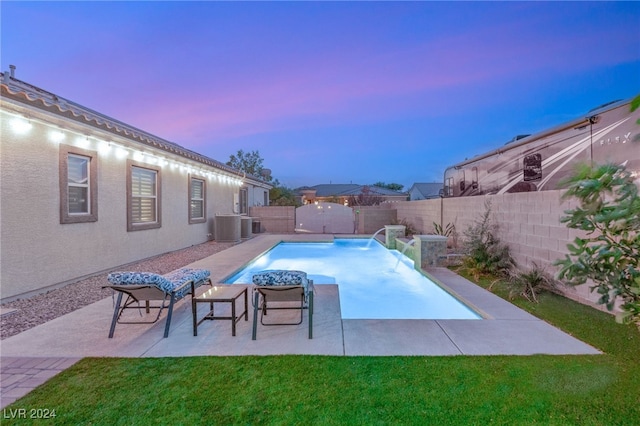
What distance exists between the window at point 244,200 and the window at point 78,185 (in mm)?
11415

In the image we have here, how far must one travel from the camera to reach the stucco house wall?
5.12m

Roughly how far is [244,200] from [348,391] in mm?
17215

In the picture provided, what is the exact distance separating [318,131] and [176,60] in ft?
64.3

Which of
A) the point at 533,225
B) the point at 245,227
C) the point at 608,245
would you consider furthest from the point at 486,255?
the point at 245,227

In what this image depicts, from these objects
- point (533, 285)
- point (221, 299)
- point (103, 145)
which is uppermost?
point (103, 145)

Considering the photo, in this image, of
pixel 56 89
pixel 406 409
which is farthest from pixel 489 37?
pixel 56 89

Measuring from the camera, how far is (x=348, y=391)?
2729 mm

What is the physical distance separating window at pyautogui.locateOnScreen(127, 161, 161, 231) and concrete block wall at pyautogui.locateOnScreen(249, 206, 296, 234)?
857cm

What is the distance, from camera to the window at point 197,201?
12.2 meters

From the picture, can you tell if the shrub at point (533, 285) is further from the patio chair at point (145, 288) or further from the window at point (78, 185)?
the window at point (78, 185)

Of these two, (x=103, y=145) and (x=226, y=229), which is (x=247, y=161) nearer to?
(x=226, y=229)

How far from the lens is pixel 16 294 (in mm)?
5234

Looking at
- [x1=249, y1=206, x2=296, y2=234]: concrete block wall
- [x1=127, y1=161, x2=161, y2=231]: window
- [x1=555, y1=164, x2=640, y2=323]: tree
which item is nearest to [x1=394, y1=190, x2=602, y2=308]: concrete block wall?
[x1=555, y1=164, x2=640, y2=323]: tree

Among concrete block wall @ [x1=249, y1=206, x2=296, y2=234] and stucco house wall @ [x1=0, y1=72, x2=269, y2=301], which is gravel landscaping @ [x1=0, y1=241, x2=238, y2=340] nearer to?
stucco house wall @ [x1=0, y1=72, x2=269, y2=301]
